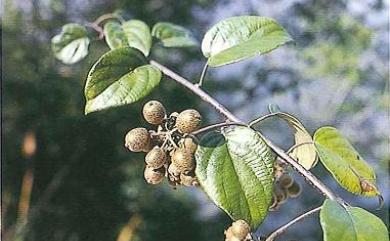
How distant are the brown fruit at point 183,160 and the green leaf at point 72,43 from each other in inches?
19.9

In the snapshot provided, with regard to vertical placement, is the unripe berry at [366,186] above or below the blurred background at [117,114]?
above

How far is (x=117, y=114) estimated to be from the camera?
269 cm

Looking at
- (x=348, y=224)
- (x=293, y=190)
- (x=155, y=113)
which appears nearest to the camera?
(x=348, y=224)

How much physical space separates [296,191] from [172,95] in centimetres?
199

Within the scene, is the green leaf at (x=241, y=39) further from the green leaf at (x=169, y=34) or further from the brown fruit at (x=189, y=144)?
the green leaf at (x=169, y=34)

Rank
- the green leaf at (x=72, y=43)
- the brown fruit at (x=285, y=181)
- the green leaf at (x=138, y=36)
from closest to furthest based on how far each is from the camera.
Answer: the brown fruit at (x=285, y=181) → the green leaf at (x=138, y=36) → the green leaf at (x=72, y=43)

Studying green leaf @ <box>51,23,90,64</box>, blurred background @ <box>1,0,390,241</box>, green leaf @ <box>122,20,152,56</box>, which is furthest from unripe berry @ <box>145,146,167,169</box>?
blurred background @ <box>1,0,390,241</box>

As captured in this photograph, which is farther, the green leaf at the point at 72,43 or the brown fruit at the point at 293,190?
the green leaf at the point at 72,43

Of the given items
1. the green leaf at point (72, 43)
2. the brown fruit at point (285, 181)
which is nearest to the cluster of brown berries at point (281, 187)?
the brown fruit at point (285, 181)

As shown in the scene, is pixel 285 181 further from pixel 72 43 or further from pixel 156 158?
pixel 72 43

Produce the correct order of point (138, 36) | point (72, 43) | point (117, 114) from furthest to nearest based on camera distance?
point (117, 114) → point (72, 43) → point (138, 36)

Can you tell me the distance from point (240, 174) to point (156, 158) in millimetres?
60

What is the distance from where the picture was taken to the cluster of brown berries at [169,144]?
45cm

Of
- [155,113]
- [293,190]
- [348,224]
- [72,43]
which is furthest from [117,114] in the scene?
[348,224]
